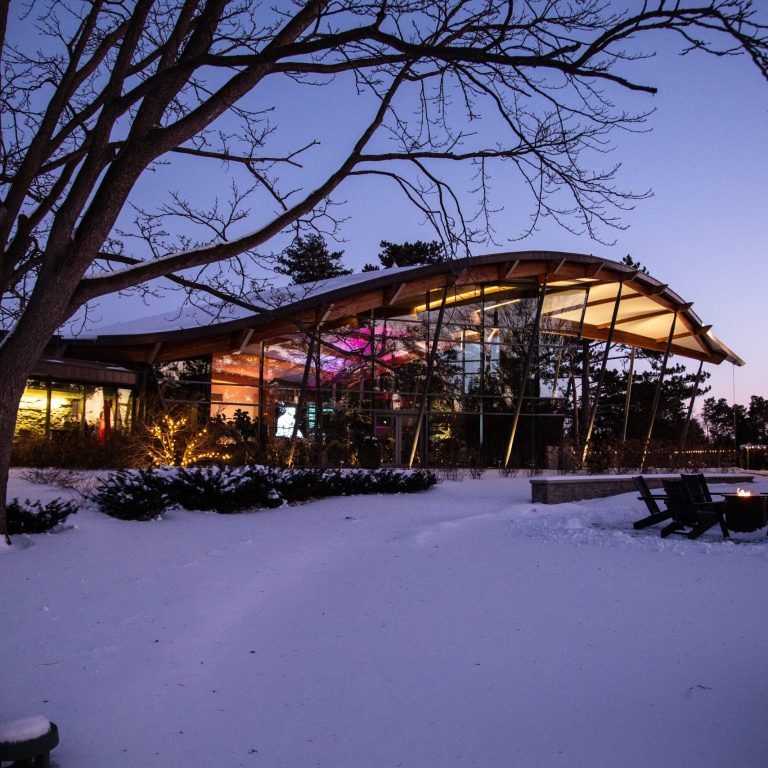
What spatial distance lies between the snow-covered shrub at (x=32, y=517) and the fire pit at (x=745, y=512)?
30.3 ft

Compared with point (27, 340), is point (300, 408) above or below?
below

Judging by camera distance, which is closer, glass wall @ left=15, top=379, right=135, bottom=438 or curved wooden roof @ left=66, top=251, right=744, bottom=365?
glass wall @ left=15, top=379, right=135, bottom=438

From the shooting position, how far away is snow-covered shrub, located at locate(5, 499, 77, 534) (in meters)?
7.97

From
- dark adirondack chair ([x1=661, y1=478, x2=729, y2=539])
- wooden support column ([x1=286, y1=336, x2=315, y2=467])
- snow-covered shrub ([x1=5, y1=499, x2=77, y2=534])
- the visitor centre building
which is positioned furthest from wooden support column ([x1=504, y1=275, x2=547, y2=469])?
snow-covered shrub ([x1=5, y1=499, x2=77, y2=534])

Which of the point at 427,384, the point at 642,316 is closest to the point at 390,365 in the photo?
the point at 427,384

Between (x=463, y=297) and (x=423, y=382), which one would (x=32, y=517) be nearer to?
(x=423, y=382)

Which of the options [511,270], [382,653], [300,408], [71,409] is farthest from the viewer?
[511,270]

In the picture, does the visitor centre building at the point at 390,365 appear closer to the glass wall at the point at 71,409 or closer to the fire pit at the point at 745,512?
the glass wall at the point at 71,409

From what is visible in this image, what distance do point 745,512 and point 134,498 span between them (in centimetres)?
889

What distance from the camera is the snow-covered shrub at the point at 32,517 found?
7.97 metres

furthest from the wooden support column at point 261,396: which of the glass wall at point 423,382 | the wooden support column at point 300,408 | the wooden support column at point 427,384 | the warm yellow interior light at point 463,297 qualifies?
the warm yellow interior light at point 463,297

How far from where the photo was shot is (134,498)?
32.7 ft

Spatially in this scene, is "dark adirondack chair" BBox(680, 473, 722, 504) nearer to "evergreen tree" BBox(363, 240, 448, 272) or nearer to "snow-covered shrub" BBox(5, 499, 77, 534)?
"snow-covered shrub" BBox(5, 499, 77, 534)

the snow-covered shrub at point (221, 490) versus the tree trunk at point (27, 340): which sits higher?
the tree trunk at point (27, 340)
